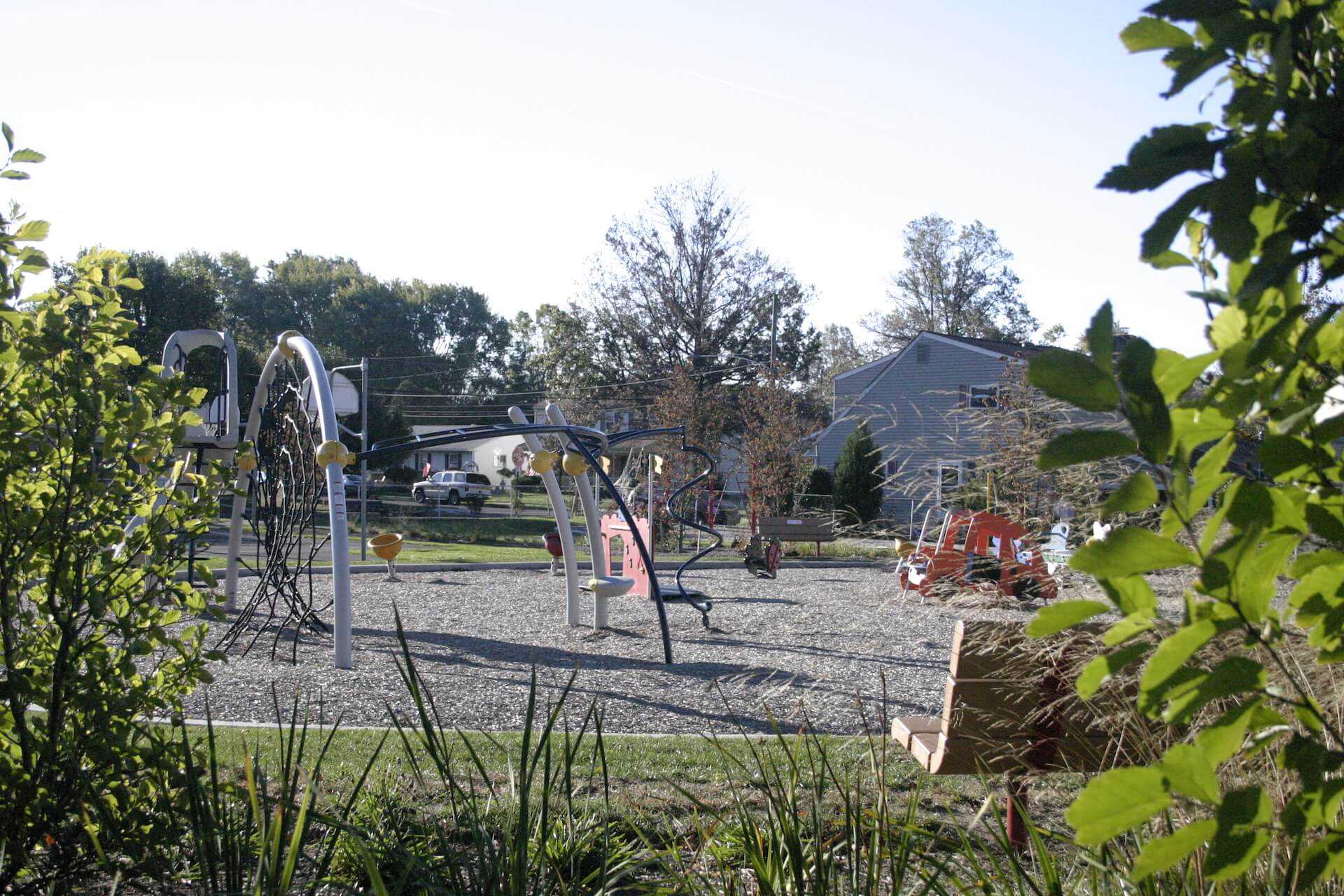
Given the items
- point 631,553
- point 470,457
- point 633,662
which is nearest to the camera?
point 633,662

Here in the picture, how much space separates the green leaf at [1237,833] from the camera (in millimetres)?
858

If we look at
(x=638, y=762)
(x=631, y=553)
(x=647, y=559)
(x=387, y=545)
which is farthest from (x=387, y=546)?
(x=638, y=762)

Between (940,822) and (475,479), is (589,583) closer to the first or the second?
(940,822)

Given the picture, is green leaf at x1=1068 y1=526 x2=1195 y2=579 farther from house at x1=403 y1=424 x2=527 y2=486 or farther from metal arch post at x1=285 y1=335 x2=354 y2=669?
house at x1=403 y1=424 x2=527 y2=486

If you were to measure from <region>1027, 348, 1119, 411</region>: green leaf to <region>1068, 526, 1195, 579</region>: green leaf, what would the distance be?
0.11 m

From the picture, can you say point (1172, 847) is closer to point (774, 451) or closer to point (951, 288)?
point (774, 451)

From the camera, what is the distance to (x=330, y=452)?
8438 mm

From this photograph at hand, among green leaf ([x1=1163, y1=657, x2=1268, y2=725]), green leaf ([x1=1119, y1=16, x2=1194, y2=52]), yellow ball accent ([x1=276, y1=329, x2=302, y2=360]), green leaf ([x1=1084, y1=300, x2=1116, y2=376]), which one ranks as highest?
yellow ball accent ([x1=276, y1=329, x2=302, y2=360])

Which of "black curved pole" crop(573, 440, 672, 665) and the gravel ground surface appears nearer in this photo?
the gravel ground surface

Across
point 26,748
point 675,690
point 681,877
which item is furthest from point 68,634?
point 675,690

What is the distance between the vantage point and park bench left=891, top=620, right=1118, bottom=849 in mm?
3494

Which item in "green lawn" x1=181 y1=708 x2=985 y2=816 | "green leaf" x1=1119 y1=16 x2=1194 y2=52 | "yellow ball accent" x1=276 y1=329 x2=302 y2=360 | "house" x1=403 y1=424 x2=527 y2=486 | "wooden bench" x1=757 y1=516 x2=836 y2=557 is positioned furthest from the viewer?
"house" x1=403 y1=424 x2=527 y2=486

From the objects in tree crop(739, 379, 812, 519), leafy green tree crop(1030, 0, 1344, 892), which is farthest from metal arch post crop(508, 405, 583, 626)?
tree crop(739, 379, 812, 519)

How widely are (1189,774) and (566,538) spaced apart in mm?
10433
